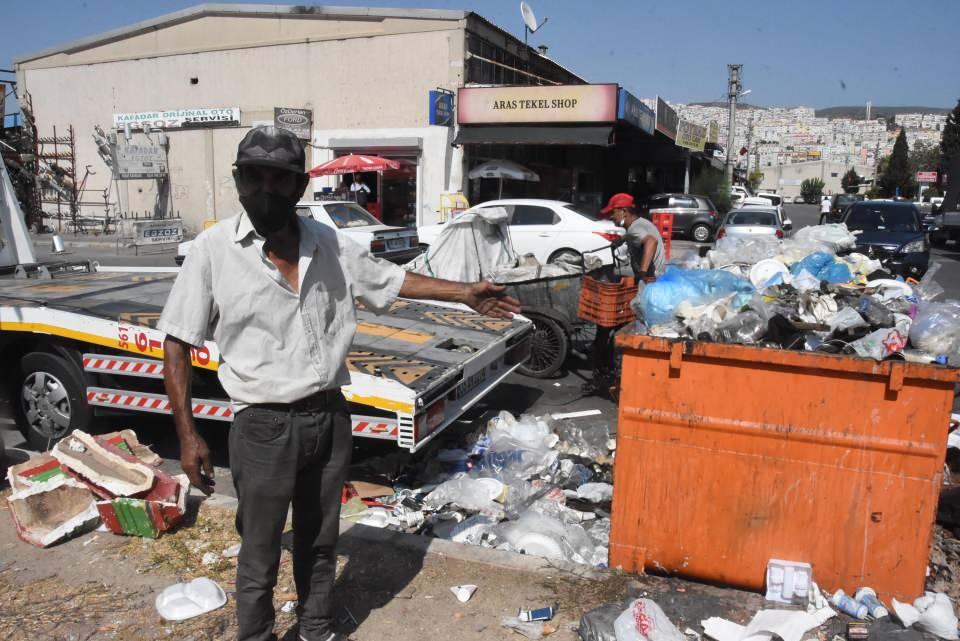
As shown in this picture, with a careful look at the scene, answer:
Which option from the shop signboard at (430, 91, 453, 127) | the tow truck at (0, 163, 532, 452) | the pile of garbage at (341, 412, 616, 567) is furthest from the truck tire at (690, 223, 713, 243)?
the pile of garbage at (341, 412, 616, 567)

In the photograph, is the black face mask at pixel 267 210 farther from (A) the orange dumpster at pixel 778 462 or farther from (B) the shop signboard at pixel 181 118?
(B) the shop signboard at pixel 181 118

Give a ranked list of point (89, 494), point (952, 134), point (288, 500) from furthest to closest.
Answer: point (952, 134) → point (89, 494) → point (288, 500)

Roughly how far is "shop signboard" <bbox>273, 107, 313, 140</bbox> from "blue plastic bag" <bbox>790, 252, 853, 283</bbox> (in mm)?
18114

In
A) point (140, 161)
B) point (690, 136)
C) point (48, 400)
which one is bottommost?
point (48, 400)

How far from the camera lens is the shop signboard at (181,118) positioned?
75.7 ft

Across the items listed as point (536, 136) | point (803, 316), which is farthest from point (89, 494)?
point (536, 136)

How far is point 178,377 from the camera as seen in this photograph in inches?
95.9

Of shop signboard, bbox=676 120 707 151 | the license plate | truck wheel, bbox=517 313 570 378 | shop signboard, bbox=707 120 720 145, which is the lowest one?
truck wheel, bbox=517 313 570 378

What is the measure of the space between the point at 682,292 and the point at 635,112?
58.9ft

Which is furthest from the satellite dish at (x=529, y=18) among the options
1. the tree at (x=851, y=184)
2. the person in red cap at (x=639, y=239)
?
the tree at (x=851, y=184)

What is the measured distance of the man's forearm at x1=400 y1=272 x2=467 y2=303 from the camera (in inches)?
109

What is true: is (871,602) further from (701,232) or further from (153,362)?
(701,232)

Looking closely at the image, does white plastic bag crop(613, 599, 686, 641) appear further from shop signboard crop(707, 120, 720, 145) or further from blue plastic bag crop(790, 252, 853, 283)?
shop signboard crop(707, 120, 720, 145)

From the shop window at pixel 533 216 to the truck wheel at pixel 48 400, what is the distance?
10.2m
